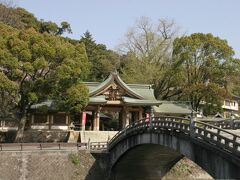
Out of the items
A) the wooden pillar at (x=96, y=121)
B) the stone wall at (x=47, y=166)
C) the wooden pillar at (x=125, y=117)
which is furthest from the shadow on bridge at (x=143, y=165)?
the wooden pillar at (x=125, y=117)

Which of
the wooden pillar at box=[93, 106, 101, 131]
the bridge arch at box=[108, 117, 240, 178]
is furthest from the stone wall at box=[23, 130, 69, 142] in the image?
the bridge arch at box=[108, 117, 240, 178]

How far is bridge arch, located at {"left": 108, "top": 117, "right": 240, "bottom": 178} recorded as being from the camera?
56.5 ft

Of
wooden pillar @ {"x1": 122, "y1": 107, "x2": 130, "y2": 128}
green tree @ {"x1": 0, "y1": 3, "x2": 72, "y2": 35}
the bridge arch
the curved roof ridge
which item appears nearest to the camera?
the bridge arch

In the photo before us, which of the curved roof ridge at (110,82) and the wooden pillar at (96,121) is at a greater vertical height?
the curved roof ridge at (110,82)

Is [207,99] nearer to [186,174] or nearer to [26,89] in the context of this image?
[186,174]

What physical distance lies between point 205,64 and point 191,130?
31402mm

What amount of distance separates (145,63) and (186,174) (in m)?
24.0

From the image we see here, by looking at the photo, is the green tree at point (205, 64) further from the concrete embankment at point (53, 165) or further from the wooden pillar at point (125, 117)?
the concrete embankment at point (53, 165)

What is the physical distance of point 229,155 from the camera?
16969mm

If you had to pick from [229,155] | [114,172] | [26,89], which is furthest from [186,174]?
[229,155]

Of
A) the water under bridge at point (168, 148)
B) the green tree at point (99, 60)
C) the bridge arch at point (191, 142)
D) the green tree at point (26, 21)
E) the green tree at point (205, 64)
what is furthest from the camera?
the green tree at point (99, 60)

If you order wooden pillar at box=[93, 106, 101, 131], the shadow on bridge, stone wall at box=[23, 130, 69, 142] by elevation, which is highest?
wooden pillar at box=[93, 106, 101, 131]

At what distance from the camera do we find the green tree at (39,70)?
34062 mm

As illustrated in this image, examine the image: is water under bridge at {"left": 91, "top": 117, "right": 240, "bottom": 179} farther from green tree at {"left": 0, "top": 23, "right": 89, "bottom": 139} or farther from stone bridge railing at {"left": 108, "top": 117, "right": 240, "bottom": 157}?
green tree at {"left": 0, "top": 23, "right": 89, "bottom": 139}
